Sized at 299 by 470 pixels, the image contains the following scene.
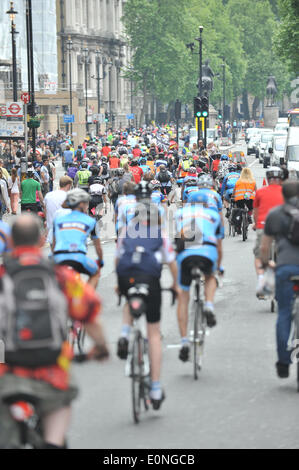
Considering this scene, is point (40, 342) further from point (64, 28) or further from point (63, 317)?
point (64, 28)

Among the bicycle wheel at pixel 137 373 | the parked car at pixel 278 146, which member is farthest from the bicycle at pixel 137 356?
the parked car at pixel 278 146

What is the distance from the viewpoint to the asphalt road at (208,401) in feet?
25.5

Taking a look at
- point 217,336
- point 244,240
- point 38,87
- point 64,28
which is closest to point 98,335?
point 217,336

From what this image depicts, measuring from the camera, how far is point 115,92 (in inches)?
4911

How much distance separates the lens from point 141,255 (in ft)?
27.4

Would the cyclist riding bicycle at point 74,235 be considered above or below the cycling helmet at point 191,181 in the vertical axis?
above

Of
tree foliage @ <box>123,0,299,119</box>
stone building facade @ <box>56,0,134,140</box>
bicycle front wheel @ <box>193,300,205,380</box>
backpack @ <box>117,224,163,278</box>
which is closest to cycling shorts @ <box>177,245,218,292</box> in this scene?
bicycle front wheel @ <box>193,300,205,380</box>

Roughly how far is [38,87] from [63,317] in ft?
256

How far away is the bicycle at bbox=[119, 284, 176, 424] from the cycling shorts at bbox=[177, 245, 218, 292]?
1613 mm

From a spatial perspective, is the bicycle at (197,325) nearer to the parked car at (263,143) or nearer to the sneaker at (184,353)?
the sneaker at (184,353)

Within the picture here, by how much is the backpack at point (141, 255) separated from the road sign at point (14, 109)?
2510cm

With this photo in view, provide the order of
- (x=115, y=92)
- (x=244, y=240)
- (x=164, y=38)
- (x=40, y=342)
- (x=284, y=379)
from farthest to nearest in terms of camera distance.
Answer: (x=115, y=92) < (x=164, y=38) < (x=244, y=240) < (x=284, y=379) < (x=40, y=342)

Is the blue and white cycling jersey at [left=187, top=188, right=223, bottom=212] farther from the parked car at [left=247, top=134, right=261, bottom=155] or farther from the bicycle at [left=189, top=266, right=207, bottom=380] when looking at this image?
the parked car at [left=247, top=134, right=261, bottom=155]

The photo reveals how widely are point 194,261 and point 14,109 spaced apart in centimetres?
2417
